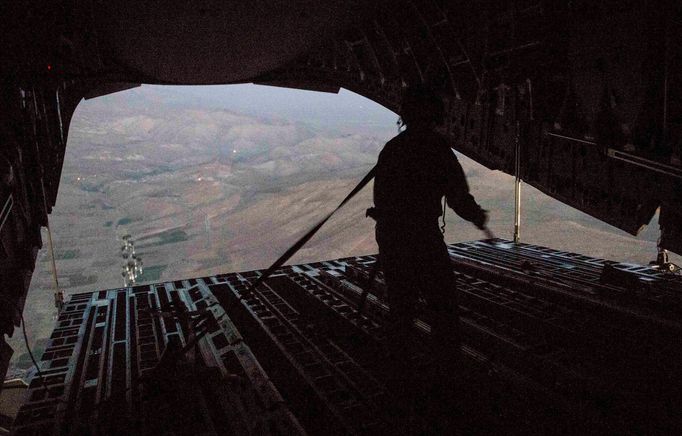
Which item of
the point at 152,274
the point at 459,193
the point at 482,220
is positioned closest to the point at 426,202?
the point at 459,193

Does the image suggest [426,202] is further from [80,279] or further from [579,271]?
[80,279]

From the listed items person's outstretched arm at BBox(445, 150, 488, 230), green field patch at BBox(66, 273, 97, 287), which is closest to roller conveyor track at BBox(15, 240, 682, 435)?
person's outstretched arm at BBox(445, 150, 488, 230)

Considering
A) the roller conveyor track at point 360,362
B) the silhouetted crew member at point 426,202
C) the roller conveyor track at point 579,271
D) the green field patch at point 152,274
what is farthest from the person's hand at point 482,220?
the green field patch at point 152,274

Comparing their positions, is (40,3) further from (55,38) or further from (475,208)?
(475,208)

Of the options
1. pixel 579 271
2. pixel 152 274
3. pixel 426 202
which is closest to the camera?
pixel 426 202

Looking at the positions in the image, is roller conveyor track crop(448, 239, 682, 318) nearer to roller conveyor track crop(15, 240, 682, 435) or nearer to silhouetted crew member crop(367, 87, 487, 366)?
roller conveyor track crop(15, 240, 682, 435)

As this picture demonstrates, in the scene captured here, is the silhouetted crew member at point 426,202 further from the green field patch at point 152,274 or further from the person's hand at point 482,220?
the green field patch at point 152,274
